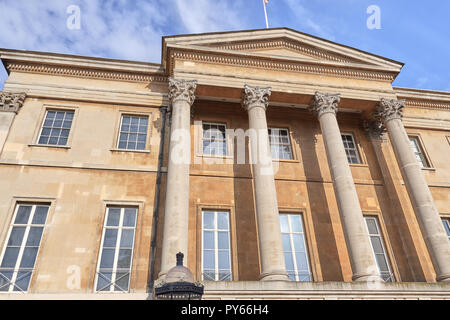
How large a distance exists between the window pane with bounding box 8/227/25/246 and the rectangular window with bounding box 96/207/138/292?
2.60 meters

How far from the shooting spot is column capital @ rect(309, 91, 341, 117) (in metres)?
13.8

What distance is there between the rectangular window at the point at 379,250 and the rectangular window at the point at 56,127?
12.7 meters

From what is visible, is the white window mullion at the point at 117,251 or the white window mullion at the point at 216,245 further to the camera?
the white window mullion at the point at 216,245

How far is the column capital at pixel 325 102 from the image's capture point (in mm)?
13820

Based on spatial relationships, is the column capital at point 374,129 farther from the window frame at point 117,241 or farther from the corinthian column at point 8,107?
the corinthian column at point 8,107

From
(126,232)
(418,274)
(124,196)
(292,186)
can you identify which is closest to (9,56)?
(124,196)

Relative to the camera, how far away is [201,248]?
38.5 feet

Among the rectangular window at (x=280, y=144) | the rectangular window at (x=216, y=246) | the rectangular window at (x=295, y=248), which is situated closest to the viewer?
the rectangular window at (x=216, y=246)

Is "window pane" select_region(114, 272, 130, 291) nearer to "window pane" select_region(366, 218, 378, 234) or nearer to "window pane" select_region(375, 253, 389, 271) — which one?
"window pane" select_region(375, 253, 389, 271)

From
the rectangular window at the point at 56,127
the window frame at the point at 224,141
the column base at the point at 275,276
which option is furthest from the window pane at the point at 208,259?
the rectangular window at the point at 56,127

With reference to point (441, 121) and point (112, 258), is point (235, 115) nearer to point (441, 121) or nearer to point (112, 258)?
point (112, 258)

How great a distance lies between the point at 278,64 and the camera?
14.6 metres

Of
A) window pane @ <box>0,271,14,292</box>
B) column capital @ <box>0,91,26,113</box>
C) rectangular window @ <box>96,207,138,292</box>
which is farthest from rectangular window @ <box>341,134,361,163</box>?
column capital @ <box>0,91,26,113</box>

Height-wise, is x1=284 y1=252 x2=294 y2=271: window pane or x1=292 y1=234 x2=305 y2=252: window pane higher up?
x1=292 y1=234 x2=305 y2=252: window pane
